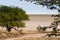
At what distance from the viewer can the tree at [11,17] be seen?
13.1 meters

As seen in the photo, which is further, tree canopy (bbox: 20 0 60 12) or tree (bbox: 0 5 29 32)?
tree (bbox: 0 5 29 32)

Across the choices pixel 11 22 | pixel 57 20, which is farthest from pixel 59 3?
pixel 11 22

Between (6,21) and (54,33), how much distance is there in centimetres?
1015

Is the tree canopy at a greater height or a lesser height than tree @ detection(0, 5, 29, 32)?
greater

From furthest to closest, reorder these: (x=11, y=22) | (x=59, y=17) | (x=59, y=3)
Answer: (x=11, y=22) → (x=59, y=17) → (x=59, y=3)

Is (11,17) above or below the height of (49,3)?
below

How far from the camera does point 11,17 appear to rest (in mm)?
13227

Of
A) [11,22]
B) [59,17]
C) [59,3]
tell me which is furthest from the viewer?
[11,22]

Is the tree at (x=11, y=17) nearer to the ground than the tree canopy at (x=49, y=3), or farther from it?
nearer to the ground

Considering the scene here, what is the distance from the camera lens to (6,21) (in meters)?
13.2

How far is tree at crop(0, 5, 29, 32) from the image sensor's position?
43.0 feet

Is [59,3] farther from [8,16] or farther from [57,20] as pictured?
[8,16]

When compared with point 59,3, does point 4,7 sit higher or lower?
lower

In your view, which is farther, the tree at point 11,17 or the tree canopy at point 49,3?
the tree at point 11,17
